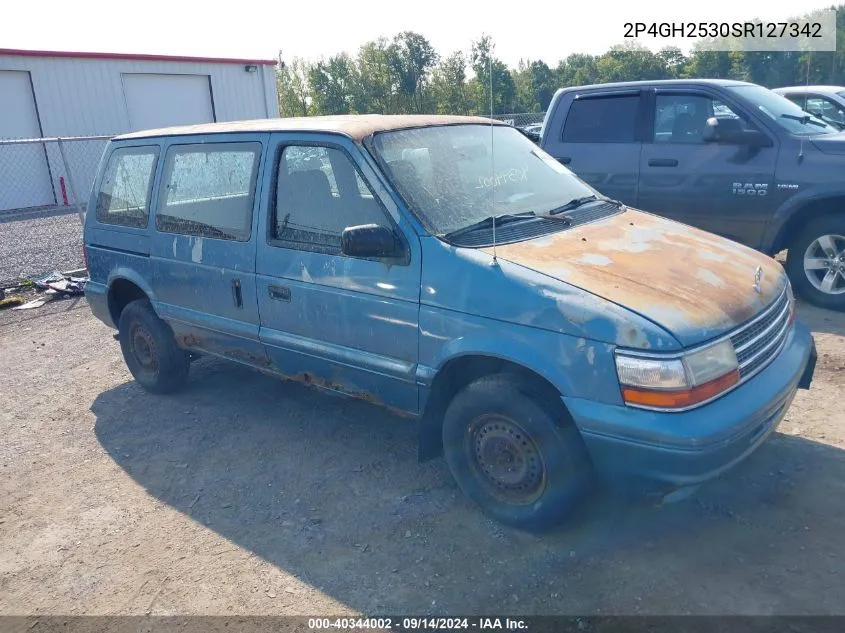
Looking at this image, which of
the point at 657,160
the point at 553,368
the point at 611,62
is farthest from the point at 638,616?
the point at 611,62

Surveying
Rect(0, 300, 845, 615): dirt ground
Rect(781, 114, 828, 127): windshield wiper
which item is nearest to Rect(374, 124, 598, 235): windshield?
Rect(0, 300, 845, 615): dirt ground

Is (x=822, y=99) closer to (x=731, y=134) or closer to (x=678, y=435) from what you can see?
(x=731, y=134)

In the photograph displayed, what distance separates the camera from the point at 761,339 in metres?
3.20

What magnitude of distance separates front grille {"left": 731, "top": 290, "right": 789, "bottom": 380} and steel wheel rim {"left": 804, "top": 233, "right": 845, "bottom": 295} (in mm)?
3140

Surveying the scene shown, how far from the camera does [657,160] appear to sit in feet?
22.9

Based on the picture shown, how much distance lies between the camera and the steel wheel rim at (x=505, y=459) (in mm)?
3215

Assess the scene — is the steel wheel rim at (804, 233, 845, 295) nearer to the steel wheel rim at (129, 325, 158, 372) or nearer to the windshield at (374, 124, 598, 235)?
the windshield at (374, 124, 598, 235)

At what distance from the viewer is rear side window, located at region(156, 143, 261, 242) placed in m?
4.28

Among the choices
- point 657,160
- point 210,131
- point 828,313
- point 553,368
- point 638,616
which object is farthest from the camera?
point 657,160

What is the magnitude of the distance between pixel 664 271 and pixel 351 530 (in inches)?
77.4

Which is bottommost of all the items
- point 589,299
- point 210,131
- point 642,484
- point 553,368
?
point 642,484

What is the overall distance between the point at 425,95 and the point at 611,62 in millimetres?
14380

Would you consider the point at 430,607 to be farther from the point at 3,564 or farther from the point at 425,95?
the point at 425,95

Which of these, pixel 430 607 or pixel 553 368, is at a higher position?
pixel 553 368
